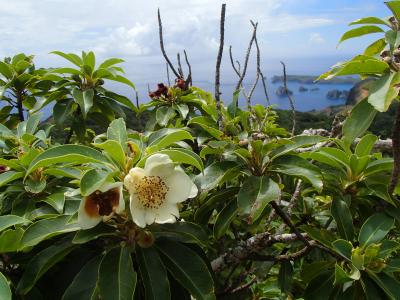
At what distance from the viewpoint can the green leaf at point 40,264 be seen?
1.39m

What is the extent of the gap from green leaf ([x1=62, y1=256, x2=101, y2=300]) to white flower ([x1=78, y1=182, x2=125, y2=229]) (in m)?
0.20

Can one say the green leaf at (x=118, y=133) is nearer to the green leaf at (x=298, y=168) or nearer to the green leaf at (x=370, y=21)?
the green leaf at (x=298, y=168)

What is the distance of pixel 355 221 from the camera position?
210 centimetres

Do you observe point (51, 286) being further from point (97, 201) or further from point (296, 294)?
point (296, 294)

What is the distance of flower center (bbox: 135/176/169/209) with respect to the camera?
1.31m

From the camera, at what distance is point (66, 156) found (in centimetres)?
133

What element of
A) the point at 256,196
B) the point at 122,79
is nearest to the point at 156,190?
the point at 256,196

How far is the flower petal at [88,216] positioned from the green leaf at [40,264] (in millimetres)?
179

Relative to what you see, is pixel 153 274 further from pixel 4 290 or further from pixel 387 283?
pixel 387 283

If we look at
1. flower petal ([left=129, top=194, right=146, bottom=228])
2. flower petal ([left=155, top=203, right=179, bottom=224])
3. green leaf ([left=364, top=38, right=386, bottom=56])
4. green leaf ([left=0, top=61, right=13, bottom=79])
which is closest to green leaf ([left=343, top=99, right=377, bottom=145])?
green leaf ([left=364, top=38, right=386, bottom=56])

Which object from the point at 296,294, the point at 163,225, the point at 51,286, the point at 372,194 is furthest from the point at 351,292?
the point at 296,294

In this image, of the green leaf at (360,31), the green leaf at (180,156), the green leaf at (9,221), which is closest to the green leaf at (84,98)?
the green leaf at (9,221)

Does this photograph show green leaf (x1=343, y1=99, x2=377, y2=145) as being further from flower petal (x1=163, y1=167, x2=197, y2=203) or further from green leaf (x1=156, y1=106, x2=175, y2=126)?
green leaf (x1=156, y1=106, x2=175, y2=126)

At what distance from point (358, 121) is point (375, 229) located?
0.44 m
